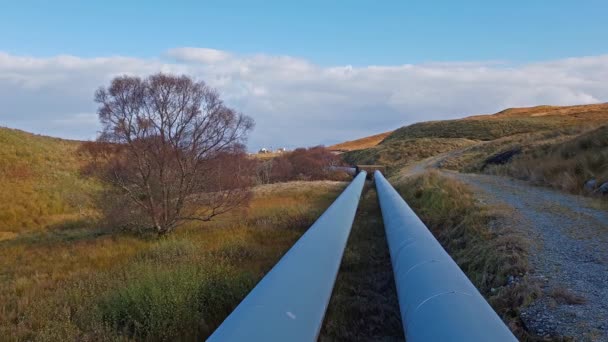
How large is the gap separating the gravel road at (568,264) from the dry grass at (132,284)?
3.22m

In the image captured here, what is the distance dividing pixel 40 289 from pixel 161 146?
421cm

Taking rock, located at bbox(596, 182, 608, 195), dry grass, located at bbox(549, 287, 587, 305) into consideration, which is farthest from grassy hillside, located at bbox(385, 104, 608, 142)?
dry grass, located at bbox(549, 287, 587, 305)

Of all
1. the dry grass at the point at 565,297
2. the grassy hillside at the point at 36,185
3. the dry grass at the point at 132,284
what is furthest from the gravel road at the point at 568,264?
the grassy hillside at the point at 36,185

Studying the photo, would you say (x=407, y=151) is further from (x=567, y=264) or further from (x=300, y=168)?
(x=567, y=264)

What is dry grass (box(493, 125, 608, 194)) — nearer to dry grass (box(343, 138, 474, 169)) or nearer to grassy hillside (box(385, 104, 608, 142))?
dry grass (box(343, 138, 474, 169))

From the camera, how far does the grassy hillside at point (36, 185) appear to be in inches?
705

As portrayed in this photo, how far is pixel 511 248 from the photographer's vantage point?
19.2ft

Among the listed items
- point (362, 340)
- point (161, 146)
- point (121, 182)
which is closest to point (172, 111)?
point (161, 146)

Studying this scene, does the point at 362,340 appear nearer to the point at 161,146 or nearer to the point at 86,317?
the point at 86,317

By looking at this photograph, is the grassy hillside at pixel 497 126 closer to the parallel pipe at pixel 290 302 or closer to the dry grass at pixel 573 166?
the dry grass at pixel 573 166

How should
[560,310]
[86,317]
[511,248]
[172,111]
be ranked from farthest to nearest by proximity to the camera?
1. [172,111]
2. [511,248]
3. [86,317]
4. [560,310]

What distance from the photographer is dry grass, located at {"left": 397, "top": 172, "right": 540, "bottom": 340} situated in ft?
14.3

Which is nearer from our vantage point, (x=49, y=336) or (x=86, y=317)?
(x=49, y=336)

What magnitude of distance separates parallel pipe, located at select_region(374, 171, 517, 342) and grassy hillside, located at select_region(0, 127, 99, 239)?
A: 1578cm
